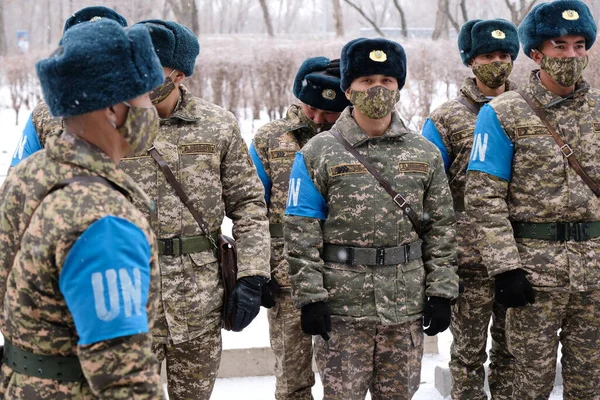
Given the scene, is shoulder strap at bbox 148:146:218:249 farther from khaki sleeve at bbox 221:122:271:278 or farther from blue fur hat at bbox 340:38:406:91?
blue fur hat at bbox 340:38:406:91

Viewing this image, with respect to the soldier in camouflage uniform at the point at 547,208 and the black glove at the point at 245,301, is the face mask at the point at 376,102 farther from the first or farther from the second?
the black glove at the point at 245,301

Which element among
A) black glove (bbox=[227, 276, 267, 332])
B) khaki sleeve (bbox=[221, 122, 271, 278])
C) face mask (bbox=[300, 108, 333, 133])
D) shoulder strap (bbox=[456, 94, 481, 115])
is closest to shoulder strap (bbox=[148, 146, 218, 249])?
khaki sleeve (bbox=[221, 122, 271, 278])

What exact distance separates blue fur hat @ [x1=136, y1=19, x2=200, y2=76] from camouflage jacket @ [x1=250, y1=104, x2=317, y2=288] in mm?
854

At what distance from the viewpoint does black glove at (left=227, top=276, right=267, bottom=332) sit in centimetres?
352

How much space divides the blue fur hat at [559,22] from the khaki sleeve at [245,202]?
162 cm

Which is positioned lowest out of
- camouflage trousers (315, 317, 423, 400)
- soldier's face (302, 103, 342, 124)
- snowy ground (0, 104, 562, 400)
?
snowy ground (0, 104, 562, 400)

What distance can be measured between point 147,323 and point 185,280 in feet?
4.61

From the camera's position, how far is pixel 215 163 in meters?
3.64

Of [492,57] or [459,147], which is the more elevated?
[492,57]

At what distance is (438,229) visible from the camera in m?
3.68

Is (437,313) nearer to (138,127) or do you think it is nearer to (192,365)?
(192,365)

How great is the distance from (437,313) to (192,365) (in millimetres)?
1150

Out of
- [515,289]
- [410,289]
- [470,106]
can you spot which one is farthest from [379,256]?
[470,106]

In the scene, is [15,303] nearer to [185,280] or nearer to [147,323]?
[147,323]
